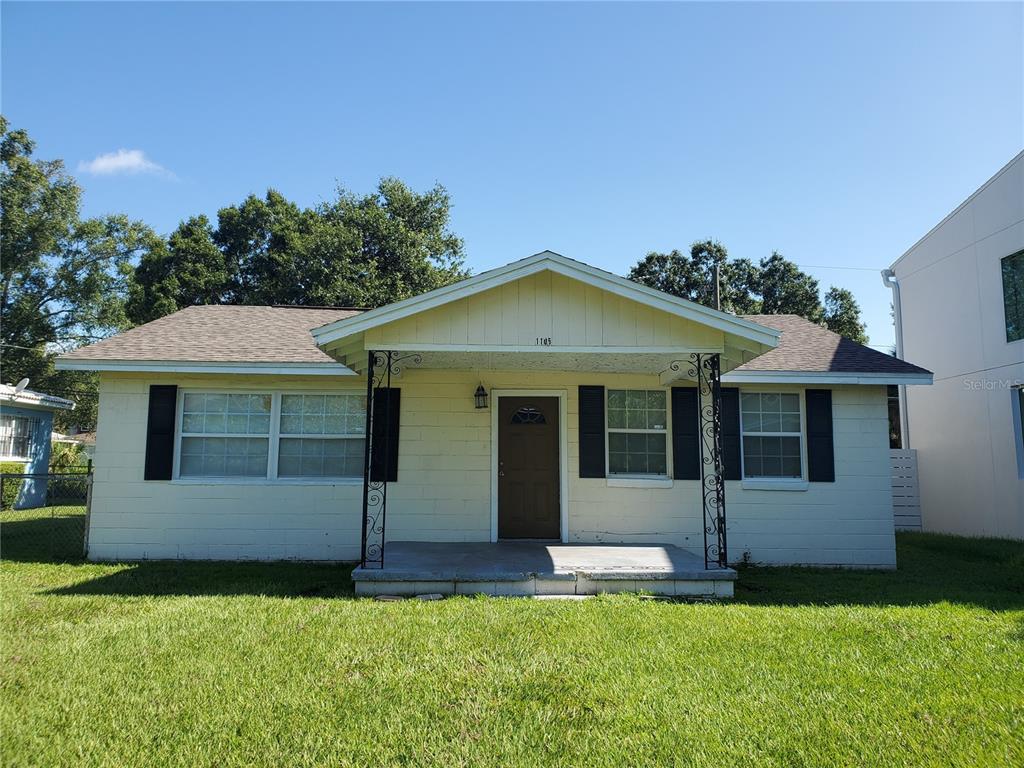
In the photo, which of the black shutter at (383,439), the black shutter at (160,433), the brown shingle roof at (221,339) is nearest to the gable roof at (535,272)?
the brown shingle roof at (221,339)

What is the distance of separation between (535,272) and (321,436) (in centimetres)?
419

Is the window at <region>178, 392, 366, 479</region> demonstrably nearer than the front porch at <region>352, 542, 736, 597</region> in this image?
No

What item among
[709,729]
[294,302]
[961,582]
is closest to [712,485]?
[961,582]

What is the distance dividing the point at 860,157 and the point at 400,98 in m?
7.89

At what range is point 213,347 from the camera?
907cm

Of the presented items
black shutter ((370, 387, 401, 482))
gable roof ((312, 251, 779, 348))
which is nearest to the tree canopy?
black shutter ((370, 387, 401, 482))

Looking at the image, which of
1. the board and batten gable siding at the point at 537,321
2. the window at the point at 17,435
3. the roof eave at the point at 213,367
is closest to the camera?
the board and batten gable siding at the point at 537,321

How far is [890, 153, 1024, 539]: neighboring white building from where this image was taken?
1079 centimetres

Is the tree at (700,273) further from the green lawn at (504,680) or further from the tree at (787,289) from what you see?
the green lawn at (504,680)

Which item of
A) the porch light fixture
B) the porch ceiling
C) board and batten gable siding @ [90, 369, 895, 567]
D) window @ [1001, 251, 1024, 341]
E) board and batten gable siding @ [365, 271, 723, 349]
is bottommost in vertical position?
board and batten gable siding @ [90, 369, 895, 567]

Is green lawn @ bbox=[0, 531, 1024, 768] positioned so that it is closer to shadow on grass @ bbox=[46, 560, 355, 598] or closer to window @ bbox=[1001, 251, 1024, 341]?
shadow on grass @ bbox=[46, 560, 355, 598]

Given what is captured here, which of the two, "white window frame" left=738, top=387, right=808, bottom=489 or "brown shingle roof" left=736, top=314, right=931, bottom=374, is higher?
"brown shingle roof" left=736, top=314, right=931, bottom=374

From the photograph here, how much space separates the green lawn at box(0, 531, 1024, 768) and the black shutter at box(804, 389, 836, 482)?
93.4 inches

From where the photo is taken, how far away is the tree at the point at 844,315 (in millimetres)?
30641
